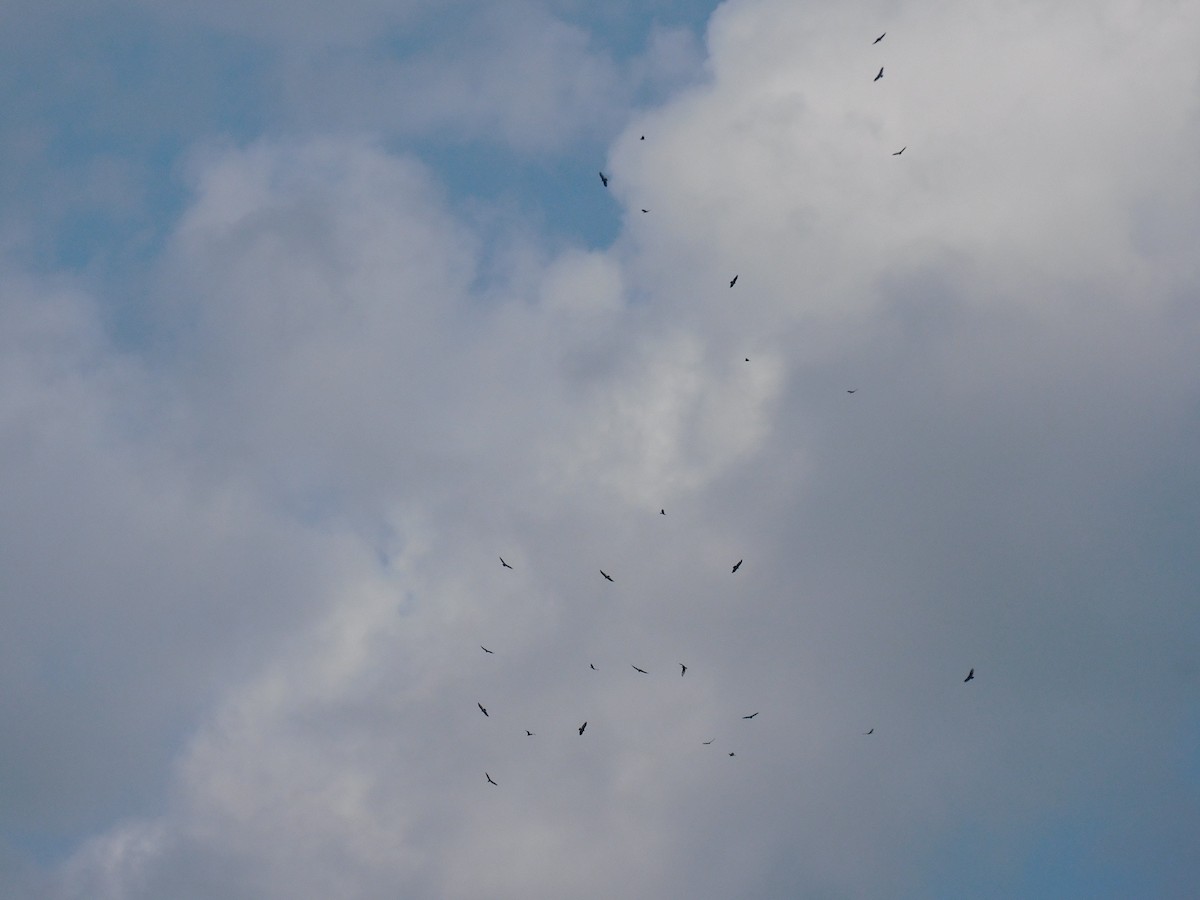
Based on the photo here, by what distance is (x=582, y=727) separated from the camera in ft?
407

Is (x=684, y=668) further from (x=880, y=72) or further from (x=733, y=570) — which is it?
(x=880, y=72)

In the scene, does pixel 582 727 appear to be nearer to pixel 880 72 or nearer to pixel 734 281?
pixel 734 281

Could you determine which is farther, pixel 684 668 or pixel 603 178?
pixel 684 668

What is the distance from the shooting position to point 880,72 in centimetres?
12538

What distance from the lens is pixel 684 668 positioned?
129125mm

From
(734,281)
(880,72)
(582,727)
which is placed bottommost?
(582,727)

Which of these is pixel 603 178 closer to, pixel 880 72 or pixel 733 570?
pixel 880 72

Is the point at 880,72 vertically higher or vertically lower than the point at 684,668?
higher

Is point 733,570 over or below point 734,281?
below

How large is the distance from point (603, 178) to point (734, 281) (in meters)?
15.8

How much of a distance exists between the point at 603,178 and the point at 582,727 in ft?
158

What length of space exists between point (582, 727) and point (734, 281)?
139 feet

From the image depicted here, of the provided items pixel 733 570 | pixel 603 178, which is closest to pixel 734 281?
pixel 603 178

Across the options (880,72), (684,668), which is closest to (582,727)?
(684,668)
